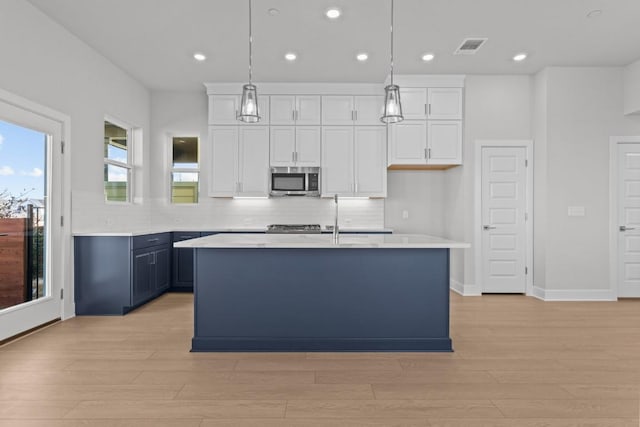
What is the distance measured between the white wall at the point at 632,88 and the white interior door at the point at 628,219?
18.5 inches

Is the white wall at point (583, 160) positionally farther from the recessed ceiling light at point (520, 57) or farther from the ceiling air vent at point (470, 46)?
the ceiling air vent at point (470, 46)

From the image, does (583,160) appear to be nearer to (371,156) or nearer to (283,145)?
(371,156)

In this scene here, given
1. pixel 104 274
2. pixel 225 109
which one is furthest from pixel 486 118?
pixel 104 274

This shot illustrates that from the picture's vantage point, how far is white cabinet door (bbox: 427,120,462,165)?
16.8ft

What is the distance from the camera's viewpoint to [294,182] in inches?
210

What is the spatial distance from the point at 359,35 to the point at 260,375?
3.39m

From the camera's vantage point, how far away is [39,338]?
327 centimetres

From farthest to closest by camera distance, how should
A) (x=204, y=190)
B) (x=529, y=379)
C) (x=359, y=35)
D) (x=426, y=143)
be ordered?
(x=204, y=190), (x=426, y=143), (x=359, y=35), (x=529, y=379)

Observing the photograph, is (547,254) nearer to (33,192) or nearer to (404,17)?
(404,17)

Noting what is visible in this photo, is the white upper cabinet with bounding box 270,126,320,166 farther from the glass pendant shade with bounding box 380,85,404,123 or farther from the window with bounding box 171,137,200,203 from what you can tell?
the glass pendant shade with bounding box 380,85,404,123

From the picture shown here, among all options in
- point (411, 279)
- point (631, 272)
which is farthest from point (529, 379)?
point (631, 272)

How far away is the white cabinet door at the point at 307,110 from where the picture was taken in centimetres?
536

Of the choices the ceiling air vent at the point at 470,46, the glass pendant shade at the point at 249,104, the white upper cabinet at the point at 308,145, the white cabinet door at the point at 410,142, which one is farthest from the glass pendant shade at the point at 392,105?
the white upper cabinet at the point at 308,145

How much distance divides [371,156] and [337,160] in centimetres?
48
